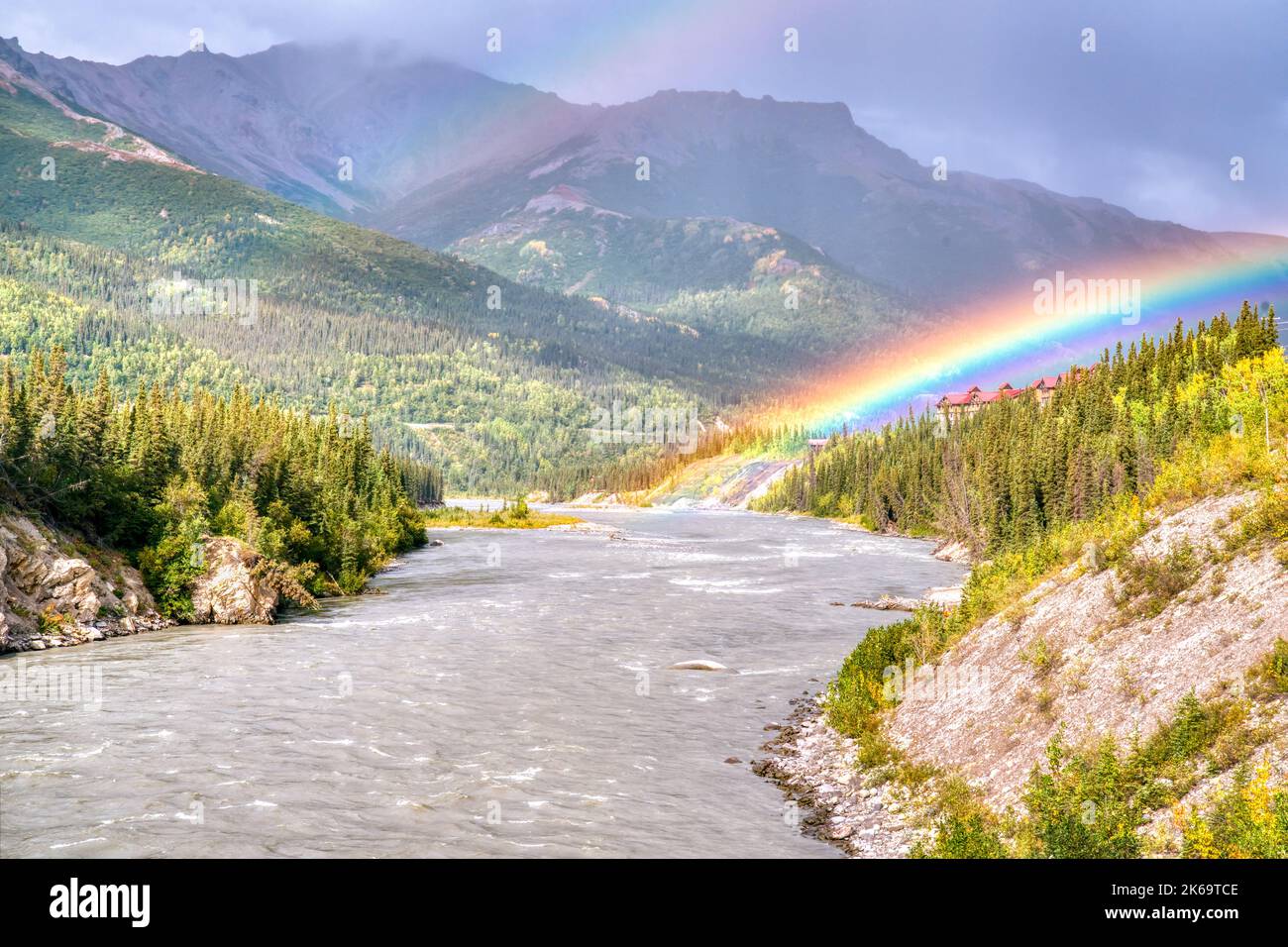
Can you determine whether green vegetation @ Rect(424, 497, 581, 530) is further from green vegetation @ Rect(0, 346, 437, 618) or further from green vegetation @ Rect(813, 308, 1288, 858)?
green vegetation @ Rect(813, 308, 1288, 858)

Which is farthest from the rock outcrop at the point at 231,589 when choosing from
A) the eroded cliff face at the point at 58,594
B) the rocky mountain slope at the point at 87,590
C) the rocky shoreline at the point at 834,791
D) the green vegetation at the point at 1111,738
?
the rocky shoreline at the point at 834,791

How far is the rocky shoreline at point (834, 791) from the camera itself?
20812 millimetres

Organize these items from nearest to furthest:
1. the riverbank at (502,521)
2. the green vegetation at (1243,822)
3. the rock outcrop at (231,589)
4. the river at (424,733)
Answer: the green vegetation at (1243,822), the river at (424,733), the rock outcrop at (231,589), the riverbank at (502,521)

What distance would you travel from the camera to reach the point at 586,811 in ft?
75.9

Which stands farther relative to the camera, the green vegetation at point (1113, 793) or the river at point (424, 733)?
the river at point (424, 733)

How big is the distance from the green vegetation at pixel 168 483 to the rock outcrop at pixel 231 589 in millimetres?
854

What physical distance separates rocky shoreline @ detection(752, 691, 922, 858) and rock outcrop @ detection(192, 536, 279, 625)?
34.8 meters

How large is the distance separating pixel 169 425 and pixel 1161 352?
102 metres

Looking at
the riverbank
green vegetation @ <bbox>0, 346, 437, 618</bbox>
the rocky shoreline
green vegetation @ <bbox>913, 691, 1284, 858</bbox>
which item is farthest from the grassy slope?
the riverbank

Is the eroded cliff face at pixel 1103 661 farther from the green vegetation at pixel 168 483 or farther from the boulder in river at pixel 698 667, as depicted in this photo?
the green vegetation at pixel 168 483

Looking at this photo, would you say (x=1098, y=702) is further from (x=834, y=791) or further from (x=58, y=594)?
(x=58, y=594)

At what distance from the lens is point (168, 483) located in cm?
6078

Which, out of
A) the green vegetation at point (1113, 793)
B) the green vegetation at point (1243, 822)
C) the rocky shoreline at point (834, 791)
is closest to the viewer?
the green vegetation at point (1243, 822)

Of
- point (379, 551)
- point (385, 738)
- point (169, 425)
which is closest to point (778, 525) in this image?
point (379, 551)
